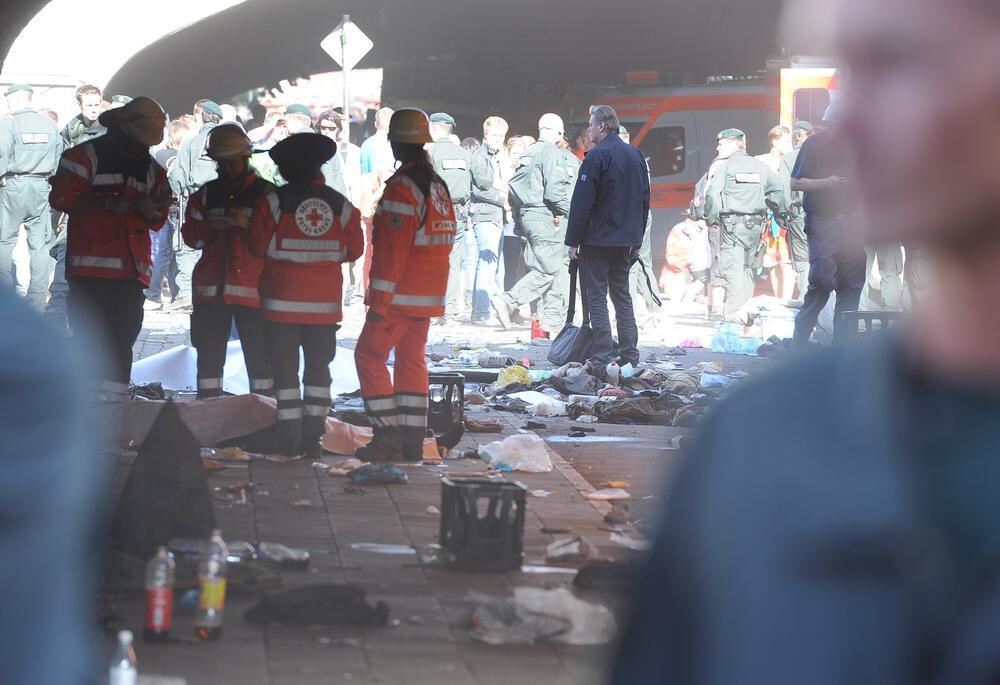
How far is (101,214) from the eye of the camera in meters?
9.59

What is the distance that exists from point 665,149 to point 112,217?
674 inches

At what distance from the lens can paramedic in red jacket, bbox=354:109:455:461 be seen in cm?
899

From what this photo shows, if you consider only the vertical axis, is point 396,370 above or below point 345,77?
below

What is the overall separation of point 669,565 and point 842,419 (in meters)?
0.17

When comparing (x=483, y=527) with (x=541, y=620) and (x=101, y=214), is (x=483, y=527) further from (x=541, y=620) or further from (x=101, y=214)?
(x=101, y=214)

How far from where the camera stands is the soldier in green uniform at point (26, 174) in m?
16.8

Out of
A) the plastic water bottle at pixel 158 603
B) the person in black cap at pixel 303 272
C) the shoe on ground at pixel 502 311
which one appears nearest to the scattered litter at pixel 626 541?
the plastic water bottle at pixel 158 603

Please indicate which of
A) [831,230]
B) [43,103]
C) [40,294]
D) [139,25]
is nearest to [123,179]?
[831,230]

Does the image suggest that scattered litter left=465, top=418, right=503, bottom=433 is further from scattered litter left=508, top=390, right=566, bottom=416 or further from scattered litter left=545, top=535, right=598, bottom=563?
scattered litter left=545, top=535, right=598, bottom=563

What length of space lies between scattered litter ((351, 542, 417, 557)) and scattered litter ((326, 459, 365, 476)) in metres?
1.80

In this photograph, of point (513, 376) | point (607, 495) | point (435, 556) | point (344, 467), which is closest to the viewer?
point (435, 556)

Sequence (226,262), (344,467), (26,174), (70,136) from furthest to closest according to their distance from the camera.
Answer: (70,136) → (26,174) → (226,262) → (344,467)

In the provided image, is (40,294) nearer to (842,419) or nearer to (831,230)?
(831,230)

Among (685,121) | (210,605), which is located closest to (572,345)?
Answer: (210,605)
